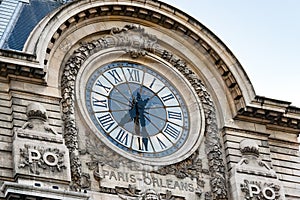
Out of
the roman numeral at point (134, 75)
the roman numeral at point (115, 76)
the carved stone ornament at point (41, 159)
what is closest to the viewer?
the carved stone ornament at point (41, 159)

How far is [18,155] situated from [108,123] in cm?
328

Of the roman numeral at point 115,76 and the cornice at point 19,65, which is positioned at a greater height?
the roman numeral at point 115,76

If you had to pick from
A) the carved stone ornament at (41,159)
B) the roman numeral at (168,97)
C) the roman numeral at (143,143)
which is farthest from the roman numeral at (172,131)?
the carved stone ornament at (41,159)

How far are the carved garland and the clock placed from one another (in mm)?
406

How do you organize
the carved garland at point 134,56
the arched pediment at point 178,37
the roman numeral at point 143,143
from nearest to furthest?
the carved garland at point 134,56 < the roman numeral at point 143,143 < the arched pediment at point 178,37

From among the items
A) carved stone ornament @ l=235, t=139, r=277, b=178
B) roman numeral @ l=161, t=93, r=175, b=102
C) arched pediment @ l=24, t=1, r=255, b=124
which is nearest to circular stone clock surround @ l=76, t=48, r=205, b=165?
roman numeral @ l=161, t=93, r=175, b=102

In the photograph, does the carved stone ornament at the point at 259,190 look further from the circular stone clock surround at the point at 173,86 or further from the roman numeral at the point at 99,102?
the roman numeral at the point at 99,102

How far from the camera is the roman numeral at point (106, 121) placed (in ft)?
98.2

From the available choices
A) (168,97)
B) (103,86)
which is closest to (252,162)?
(168,97)

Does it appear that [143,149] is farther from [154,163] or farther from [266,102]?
[266,102]

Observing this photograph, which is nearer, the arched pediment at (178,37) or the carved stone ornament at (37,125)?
the carved stone ornament at (37,125)

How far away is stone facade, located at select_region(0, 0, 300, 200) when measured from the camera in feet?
92.3

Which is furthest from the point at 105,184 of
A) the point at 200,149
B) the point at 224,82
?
the point at 224,82

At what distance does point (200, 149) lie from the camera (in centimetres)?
3061
